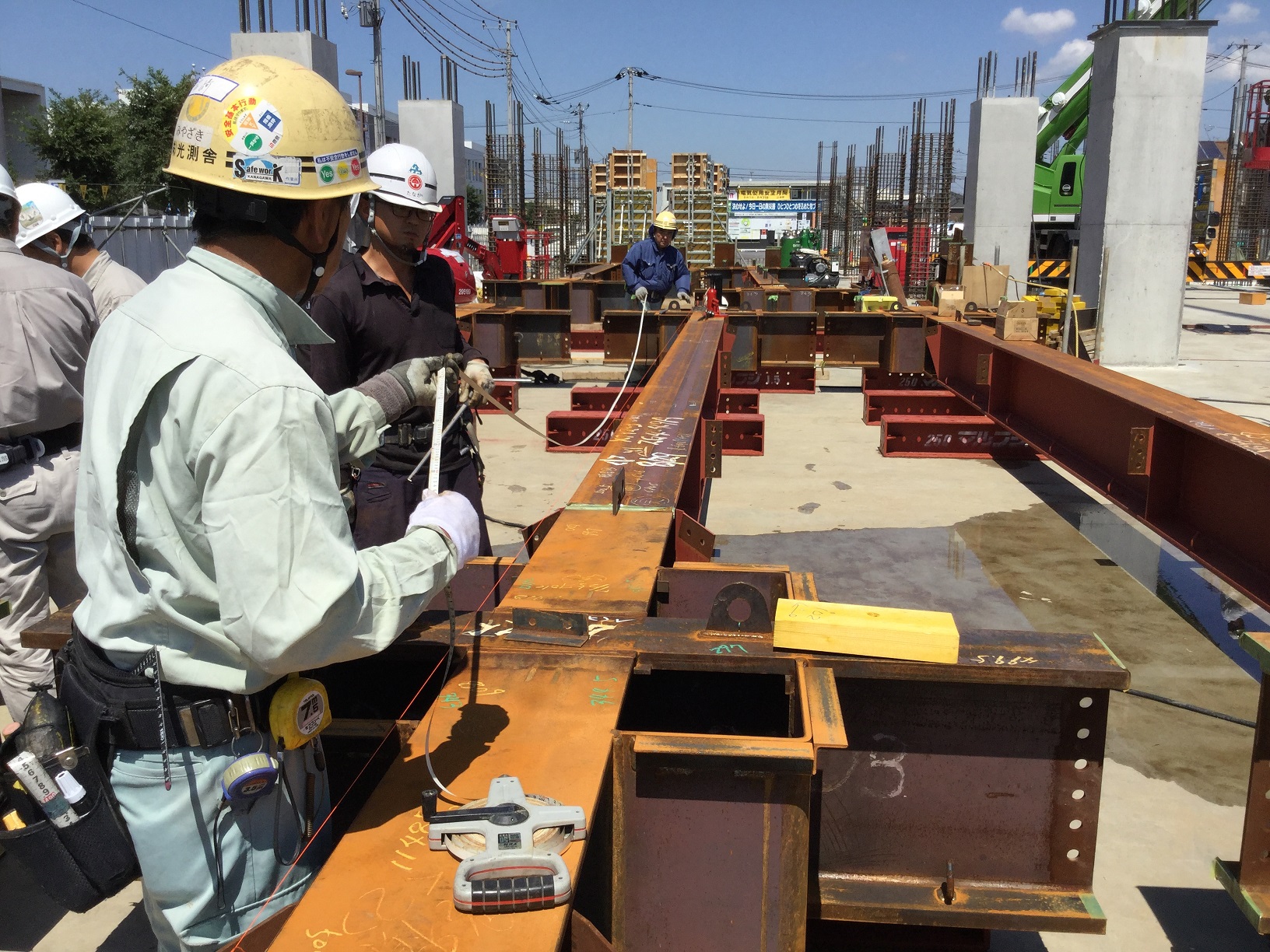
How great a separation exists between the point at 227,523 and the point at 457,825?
0.60m

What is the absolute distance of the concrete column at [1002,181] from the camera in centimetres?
2011

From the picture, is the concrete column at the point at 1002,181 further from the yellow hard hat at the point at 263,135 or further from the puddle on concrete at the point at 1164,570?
the yellow hard hat at the point at 263,135

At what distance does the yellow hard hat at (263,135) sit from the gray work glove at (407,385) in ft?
2.59

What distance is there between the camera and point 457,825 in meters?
1.58

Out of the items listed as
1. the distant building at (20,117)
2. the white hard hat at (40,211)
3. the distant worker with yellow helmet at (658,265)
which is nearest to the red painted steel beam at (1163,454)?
the distant worker with yellow helmet at (658,265)

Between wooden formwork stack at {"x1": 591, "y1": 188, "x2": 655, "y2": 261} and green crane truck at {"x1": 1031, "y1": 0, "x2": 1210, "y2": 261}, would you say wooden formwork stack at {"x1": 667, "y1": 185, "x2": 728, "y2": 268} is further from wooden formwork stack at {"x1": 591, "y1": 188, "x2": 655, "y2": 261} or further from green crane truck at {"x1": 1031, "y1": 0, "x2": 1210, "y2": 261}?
green crane truck at {"x1": 1031, "y1": 0, "x2": 1210, "y2": 261}

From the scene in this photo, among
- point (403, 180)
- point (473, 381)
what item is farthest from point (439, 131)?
point (473, 381)

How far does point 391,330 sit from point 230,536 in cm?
273

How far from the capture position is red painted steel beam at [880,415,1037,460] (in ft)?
28.0

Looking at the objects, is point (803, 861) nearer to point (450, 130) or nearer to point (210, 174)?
point (210, 174)

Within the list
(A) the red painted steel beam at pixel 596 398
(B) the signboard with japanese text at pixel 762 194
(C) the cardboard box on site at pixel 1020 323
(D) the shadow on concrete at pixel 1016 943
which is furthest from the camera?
(B) the signboard with japanese text at pixel 762 194

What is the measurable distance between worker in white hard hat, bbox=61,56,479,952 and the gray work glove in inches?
26.6

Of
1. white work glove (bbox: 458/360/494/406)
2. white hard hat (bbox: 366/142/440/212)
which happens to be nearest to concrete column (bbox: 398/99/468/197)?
white hard hat (bbox: 366/142/440/212)

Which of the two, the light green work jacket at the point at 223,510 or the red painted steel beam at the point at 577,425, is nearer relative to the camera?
the light green work jacket at the point at 223,510
